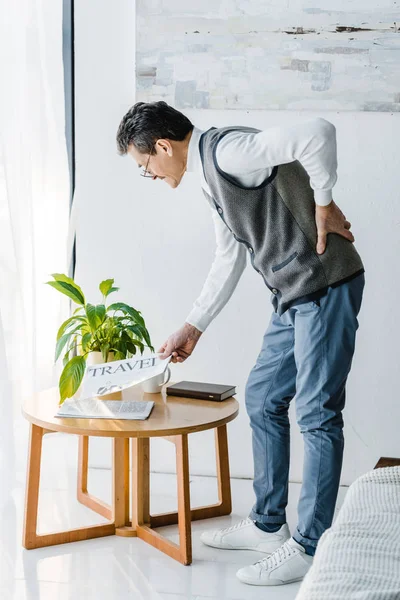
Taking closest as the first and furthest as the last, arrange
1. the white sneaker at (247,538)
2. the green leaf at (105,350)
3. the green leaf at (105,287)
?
the white sneaker at (247,538) < the green leaf at (105,350) < the green leaf at (105,287)

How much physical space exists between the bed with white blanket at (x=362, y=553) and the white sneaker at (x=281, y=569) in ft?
2.55

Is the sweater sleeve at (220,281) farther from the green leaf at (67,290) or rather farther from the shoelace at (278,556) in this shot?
the shoelace at (278,556)

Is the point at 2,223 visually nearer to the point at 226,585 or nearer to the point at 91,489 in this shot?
the point at 91,489

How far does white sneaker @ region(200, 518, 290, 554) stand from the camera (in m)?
2.25

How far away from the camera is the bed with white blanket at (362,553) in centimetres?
→ 94

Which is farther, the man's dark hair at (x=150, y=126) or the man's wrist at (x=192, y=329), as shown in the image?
the man's wrist at (x=192, y=329)

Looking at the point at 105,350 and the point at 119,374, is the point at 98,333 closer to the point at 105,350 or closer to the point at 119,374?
the point at 105,350

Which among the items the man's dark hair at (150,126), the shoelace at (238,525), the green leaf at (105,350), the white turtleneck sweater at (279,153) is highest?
the man's dark hair at (150,126)

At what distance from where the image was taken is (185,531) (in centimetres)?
212

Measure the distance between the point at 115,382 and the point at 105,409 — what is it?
4.3 inches

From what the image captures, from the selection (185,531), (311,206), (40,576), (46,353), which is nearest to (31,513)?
(40,576)

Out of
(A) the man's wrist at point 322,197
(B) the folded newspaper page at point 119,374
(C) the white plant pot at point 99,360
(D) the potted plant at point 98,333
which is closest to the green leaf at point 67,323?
(D) the potted plant at point 98,333

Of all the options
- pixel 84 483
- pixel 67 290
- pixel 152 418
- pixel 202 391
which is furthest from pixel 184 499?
pixel 67 290

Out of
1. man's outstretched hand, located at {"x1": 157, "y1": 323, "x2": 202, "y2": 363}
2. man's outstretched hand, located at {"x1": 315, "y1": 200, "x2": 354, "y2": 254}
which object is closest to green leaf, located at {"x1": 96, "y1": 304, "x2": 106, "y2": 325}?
man's outstretched hand, located at {"x1": 157, "y1": 323, "x2": 202, "y2": 363}
